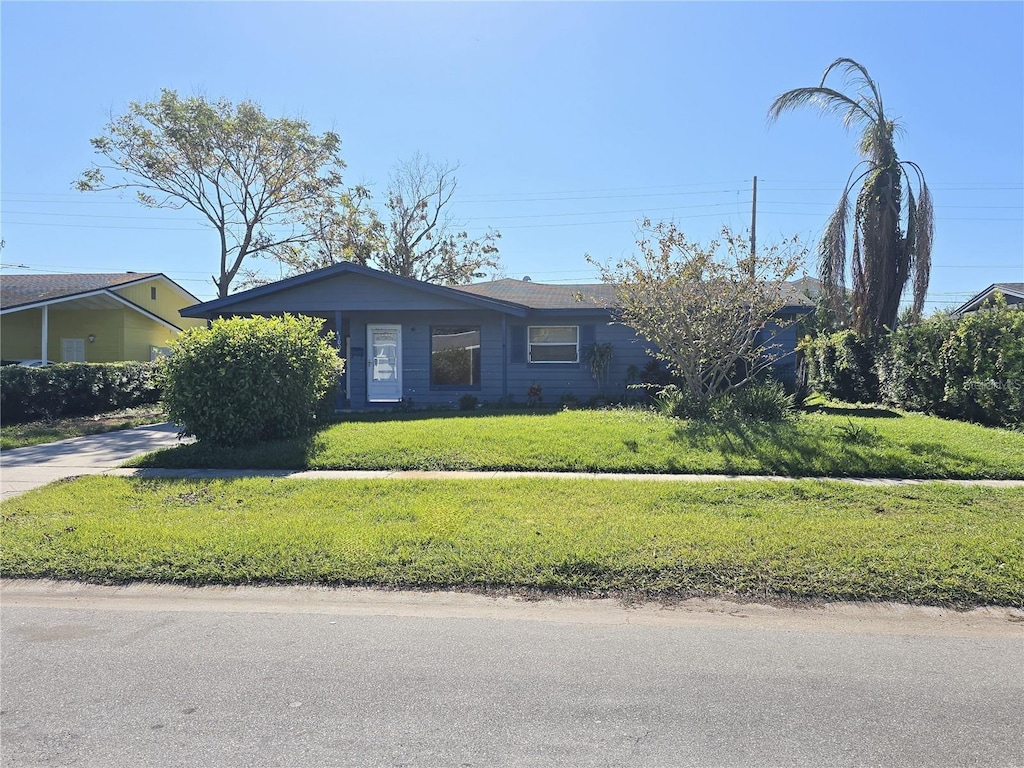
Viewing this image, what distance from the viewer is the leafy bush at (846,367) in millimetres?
16359

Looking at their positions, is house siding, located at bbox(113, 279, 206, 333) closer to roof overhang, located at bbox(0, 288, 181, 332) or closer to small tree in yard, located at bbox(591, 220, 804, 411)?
roof overhang, located at bbox(0, 288, 181, 332)

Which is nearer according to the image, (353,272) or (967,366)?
(967,366)

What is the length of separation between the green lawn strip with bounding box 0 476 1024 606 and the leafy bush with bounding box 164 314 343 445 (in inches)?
97.1

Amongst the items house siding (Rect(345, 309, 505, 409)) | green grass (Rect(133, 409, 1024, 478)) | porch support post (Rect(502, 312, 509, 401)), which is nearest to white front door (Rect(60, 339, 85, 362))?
house siding (Rect(345, 309, 505, 409))

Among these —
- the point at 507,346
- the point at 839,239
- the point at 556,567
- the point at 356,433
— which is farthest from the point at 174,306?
the point at 556,567

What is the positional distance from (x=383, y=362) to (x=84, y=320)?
1519cm

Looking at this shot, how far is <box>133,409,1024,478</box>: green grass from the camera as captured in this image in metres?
8.55

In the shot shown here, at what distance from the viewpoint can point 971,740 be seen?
2926 mm

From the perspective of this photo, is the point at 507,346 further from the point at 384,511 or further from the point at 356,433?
the point at 384,511

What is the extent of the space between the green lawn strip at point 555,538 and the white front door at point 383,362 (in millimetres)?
10225

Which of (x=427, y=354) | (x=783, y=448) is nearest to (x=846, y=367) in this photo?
(x=783, y=448)

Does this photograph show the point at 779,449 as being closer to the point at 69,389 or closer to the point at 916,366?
the point at 916,366

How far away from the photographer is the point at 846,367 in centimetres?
1692

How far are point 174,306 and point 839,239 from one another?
93.4 ft
